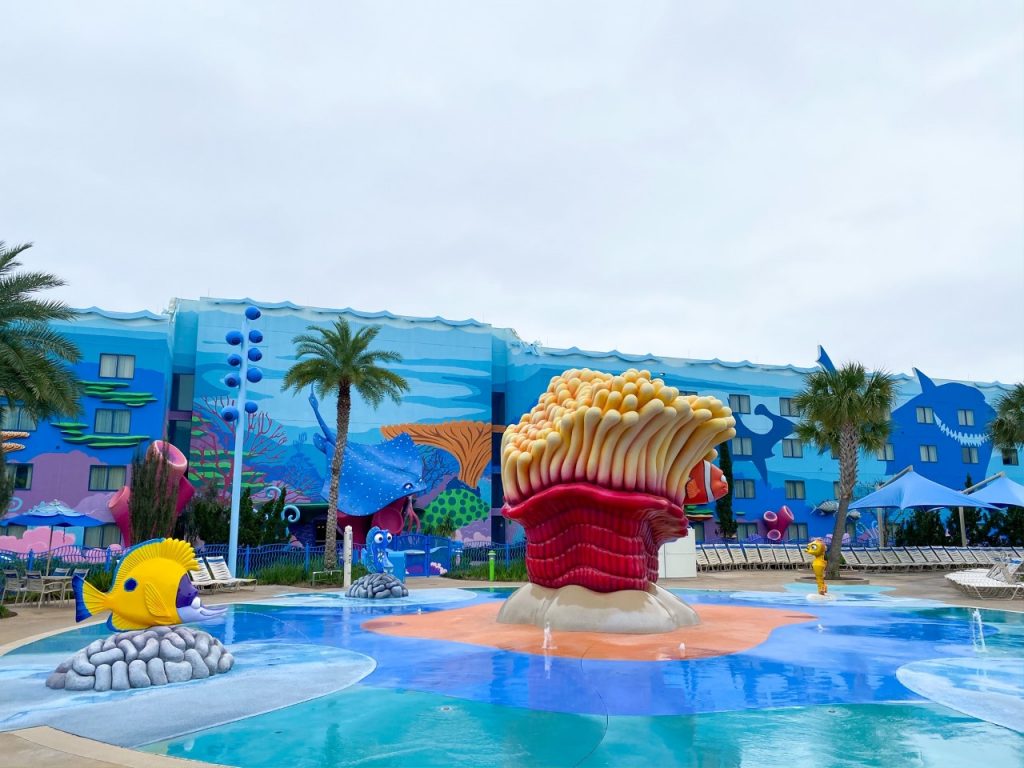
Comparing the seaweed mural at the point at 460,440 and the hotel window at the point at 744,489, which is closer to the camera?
the seaweed mural at the point at 460,440

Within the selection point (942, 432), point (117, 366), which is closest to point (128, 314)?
point (117, 366)

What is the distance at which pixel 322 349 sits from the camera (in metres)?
25.8

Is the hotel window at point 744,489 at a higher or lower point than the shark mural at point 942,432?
lower

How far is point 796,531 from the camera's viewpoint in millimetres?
43969

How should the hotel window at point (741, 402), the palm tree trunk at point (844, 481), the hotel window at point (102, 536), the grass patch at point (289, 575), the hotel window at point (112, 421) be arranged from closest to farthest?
the grass patch at point (289, 575) < the palm tree trunk at point (844, 481) < the hotel window at point (102, 536) < the hotel window at point (112, 421) < the hotel window at point (741, 402)

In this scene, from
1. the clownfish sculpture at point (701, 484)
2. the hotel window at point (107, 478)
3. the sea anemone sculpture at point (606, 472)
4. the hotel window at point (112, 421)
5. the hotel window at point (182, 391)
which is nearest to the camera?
the sea anemone sculpture at point (606, 472)

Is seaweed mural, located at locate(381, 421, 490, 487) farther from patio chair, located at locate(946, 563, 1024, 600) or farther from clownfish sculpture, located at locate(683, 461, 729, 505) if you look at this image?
clownfish sculpture, located at locate(683, 461, 729, 505)

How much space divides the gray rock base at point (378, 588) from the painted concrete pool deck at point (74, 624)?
7.80ft

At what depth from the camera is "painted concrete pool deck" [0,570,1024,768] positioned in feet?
18.2

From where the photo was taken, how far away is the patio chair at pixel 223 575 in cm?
2002

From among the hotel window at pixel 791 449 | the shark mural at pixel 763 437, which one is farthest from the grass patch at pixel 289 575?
the hotel window at pixel 791 449

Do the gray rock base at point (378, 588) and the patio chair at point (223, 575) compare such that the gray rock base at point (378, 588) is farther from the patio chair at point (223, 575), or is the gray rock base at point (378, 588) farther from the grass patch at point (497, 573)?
the grass patch at point (497, 573)

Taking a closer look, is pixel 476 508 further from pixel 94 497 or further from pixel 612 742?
pixel 612 742

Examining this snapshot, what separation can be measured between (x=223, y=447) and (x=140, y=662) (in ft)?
97.7
